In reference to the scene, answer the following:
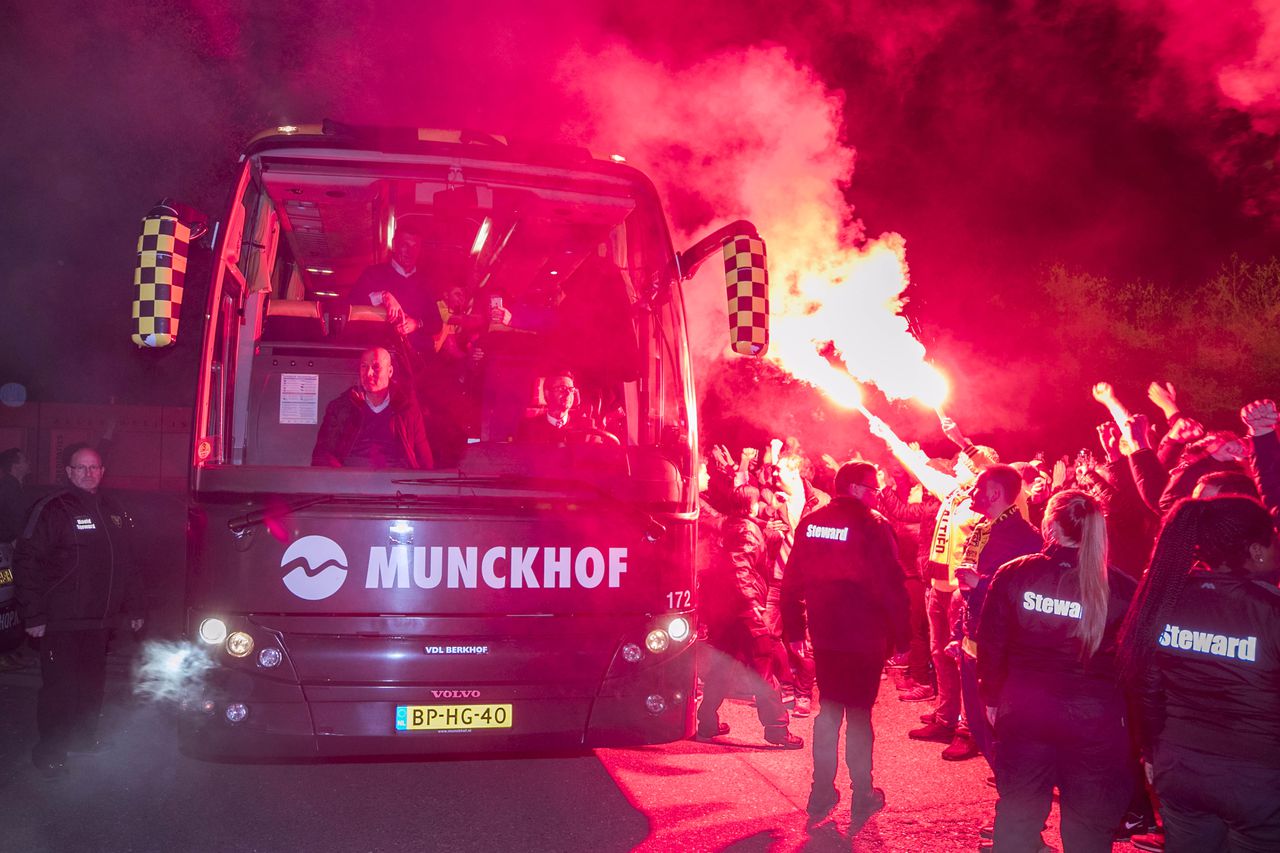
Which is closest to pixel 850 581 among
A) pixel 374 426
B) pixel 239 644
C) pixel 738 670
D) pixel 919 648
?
pixel 738 670

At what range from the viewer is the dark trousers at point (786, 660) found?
24.2ft

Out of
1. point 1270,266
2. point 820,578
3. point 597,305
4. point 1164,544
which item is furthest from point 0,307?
point 1270,266

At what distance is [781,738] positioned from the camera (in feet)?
23.3

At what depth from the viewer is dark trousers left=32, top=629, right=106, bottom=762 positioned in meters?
5.92

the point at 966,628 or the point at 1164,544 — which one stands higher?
the point at 1164,544

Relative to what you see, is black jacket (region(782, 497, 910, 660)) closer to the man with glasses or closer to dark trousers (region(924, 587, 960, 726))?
dark trousers (region(924, 587, 960, 726))

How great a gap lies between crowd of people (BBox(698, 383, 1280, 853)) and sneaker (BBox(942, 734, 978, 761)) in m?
0.01

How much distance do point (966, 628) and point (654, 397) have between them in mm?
2148

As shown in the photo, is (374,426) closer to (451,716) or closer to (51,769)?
(451,716)

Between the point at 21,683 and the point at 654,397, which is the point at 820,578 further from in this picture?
the point at 21,683

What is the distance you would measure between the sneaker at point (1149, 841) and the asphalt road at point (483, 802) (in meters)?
0.08

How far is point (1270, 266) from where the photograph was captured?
19.5 meters

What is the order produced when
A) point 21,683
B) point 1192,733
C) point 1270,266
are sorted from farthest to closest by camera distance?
point 1270,266, point 21,683, point 1192,733

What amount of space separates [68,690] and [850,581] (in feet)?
15.0
